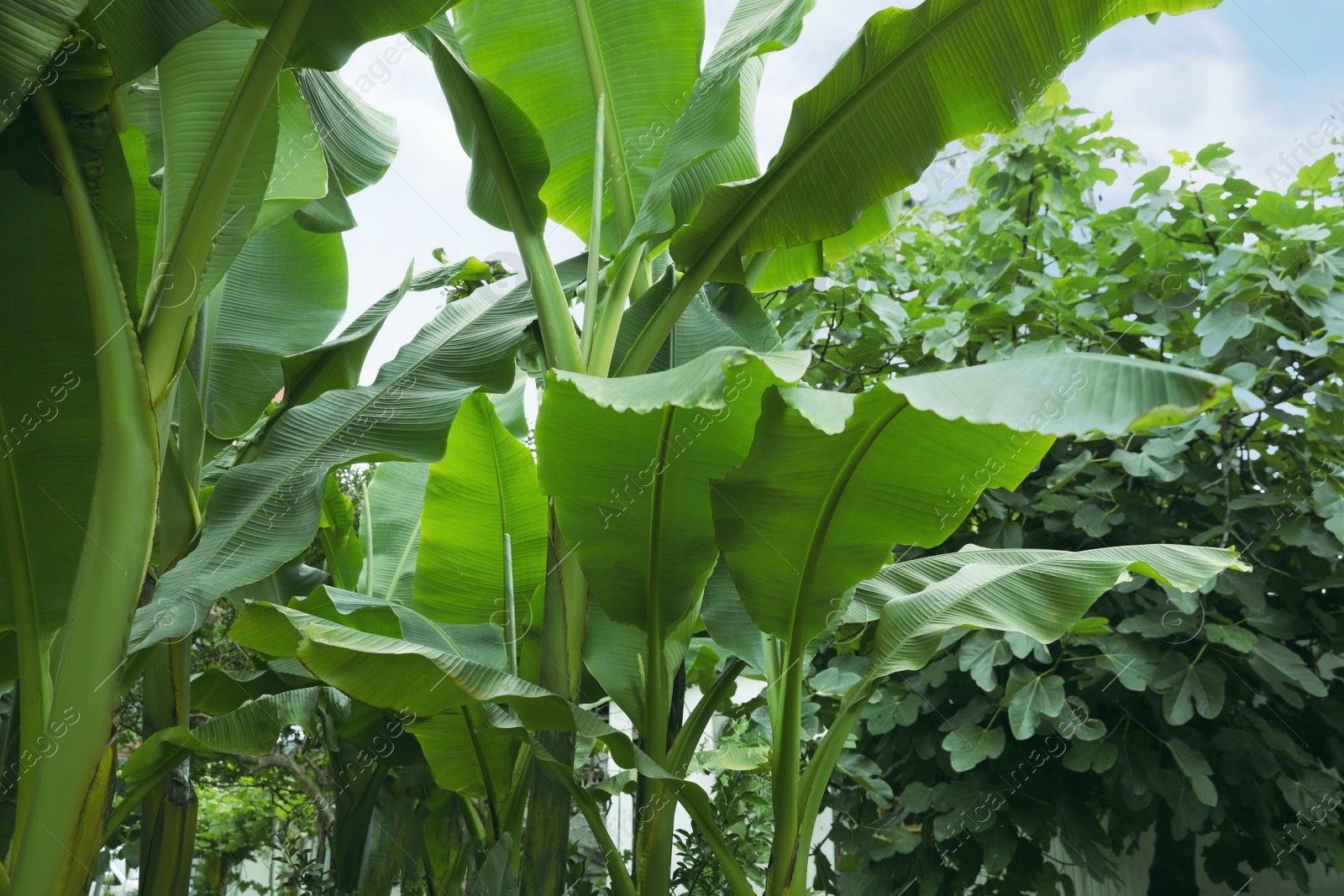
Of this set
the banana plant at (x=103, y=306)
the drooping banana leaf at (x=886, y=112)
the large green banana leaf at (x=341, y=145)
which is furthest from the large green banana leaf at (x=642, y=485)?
the large green banana leaf at (x=341, y=145)

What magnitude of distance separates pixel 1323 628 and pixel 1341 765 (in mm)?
326

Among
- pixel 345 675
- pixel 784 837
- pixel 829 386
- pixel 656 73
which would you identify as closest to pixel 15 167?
pixel 345 675

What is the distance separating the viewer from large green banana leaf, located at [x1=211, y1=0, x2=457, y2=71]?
117 cm

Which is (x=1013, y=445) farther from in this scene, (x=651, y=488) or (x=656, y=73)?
(x=656, y=73)

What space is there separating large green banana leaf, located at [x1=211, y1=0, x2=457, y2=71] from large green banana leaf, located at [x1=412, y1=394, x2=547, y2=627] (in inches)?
26.1

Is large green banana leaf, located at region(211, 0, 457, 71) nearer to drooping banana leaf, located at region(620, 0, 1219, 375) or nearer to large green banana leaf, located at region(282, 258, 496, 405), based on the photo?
drooping banana leaf, located at region(620, 0, 1219, 375)

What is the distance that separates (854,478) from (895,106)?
26.8 inches

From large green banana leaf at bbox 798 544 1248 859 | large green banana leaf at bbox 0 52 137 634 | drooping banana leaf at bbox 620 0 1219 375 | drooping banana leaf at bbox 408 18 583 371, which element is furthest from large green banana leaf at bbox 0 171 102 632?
→ large green banana leaf at bbox 798 544 1248 859

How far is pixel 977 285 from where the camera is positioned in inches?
101

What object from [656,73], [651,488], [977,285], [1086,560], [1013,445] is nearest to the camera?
[1013,445]

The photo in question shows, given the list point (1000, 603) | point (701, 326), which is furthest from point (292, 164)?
point (1000, 603)

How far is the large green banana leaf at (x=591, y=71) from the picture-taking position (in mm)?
1680

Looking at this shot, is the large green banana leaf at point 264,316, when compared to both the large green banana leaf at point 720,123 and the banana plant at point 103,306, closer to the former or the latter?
the banana plant at point 103,306

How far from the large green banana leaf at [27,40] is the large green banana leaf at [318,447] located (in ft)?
2.05
